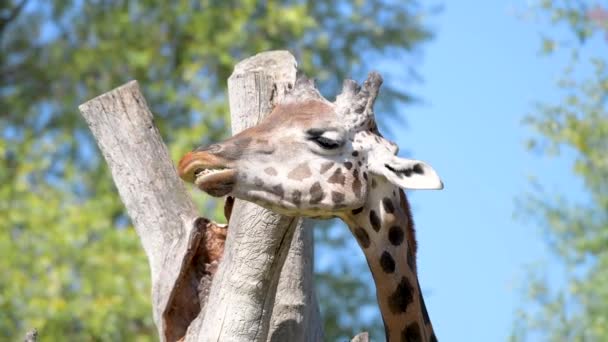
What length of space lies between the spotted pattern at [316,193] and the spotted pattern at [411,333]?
1.87 ft

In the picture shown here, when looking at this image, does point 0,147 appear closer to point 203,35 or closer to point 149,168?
point 203,35

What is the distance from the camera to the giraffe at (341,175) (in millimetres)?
3705

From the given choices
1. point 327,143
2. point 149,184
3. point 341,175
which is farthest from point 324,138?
point 149,184

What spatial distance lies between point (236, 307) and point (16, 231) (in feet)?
19.8

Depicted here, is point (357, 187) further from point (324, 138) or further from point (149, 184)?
point (149, 184)

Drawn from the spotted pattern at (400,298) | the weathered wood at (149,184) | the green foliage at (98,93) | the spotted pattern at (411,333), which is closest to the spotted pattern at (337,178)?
the spotted pattern at (400,298)

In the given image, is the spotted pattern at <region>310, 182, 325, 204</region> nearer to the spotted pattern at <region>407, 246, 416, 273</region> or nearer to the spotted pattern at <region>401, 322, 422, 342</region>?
the spotted pattern at <region>407, 246, 416, 273</region>

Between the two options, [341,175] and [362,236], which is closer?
[341,175]

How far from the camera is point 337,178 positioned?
3.80 m

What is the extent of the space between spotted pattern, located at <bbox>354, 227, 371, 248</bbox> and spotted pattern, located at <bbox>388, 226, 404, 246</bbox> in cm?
8

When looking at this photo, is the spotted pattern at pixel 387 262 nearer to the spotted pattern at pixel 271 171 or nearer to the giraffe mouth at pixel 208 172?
the spotted pattern at pixel 271 171

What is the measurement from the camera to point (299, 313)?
436cm

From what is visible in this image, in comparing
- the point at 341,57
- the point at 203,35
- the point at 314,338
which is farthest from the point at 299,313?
the point at 341,57

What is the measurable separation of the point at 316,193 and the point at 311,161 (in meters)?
0.11
